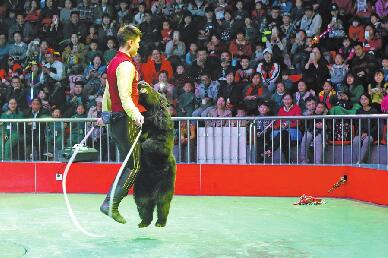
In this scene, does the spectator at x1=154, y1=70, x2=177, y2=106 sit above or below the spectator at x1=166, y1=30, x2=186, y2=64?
below

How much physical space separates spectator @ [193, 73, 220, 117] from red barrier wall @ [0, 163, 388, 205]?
1.97 metres

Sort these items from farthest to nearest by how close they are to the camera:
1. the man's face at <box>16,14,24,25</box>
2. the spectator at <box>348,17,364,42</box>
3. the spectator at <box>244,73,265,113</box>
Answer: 1. the man's face at <box>16,14,24,25</box>
2. the spectator at <box>348,17,364,42</box>
3. the spectator at <box>244,73,265,113</box>

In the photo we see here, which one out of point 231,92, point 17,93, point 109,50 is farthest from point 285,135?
point 17,93

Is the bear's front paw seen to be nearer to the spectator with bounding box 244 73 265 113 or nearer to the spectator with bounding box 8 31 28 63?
the spectator with bounding box 244 73 265 113

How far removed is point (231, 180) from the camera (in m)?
10.3

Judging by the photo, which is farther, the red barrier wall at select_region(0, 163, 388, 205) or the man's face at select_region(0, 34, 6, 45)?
the man's face at select_region(0, 34, 6, 45)

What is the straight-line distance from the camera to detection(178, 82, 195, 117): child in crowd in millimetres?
12393

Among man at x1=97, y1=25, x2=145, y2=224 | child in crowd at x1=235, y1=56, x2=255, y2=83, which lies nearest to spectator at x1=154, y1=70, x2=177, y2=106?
child in crowd at x1=235, y1=56, x2=255, y2=83

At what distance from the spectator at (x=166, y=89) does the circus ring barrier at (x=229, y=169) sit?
213 cm

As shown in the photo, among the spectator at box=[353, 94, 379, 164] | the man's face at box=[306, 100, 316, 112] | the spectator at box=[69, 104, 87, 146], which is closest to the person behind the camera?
the spectator at box=[353, 94, 379, 164]

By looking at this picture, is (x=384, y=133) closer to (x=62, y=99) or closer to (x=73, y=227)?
(x=73, y=227)

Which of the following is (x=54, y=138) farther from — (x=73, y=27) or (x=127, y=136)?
(x=73, y=27)

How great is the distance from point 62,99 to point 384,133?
7.05m

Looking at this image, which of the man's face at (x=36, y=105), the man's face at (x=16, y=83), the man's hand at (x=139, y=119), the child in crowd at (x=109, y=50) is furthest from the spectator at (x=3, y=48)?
the man's hand at (x=139, y=119)
